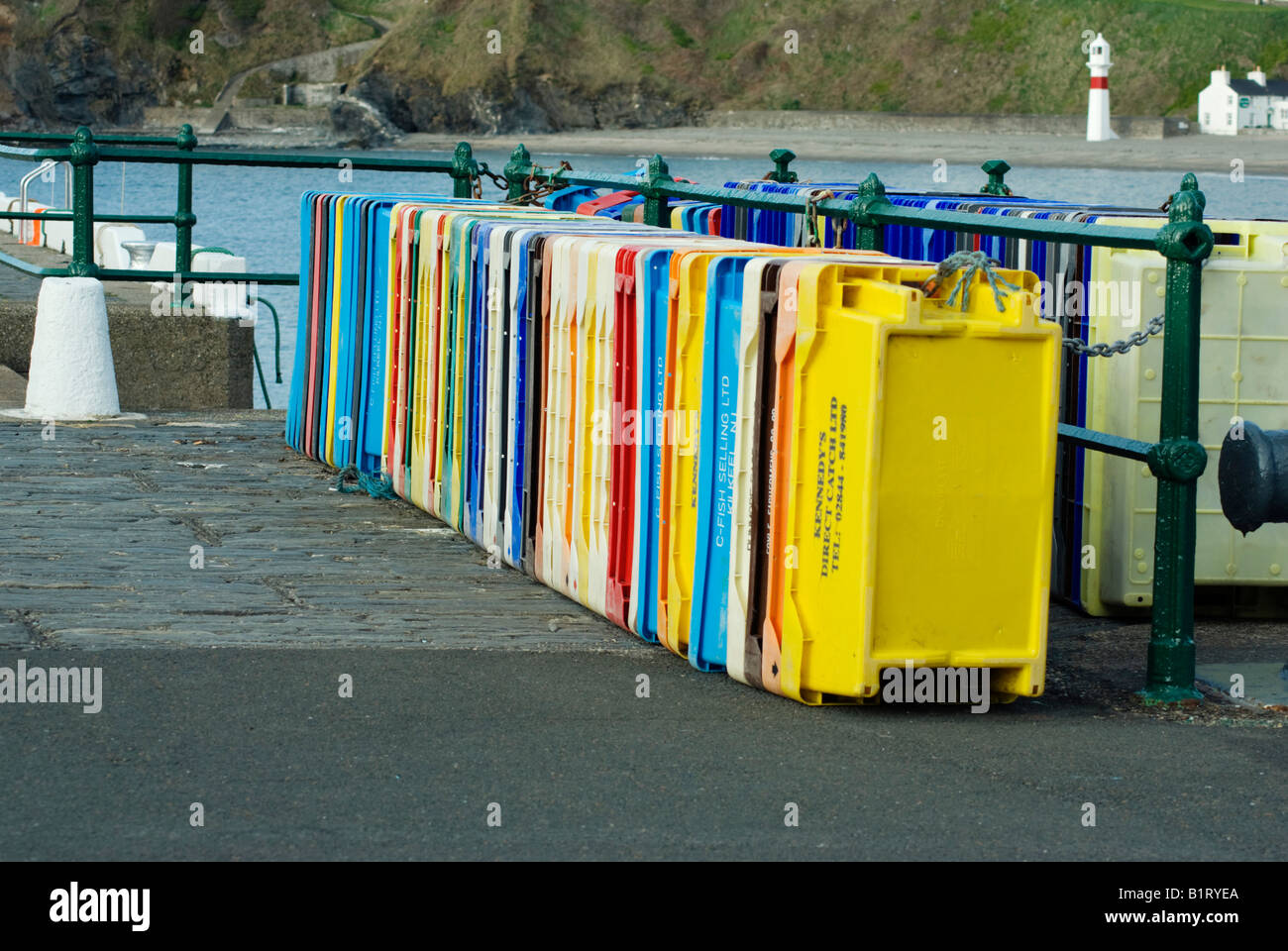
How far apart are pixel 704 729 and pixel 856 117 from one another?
166 metres

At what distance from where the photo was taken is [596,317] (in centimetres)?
668

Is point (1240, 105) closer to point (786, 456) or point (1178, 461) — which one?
point (1178, 461)

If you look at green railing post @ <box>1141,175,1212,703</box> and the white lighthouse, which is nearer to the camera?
green railing post @ <box>1141,175,1212,703</box>

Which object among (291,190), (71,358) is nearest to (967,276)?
(71,358)

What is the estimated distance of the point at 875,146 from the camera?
15112 centimetres

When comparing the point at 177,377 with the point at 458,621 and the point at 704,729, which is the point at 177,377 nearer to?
the point at 458,621

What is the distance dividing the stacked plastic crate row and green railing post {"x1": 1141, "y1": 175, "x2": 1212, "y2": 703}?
0.39 metres

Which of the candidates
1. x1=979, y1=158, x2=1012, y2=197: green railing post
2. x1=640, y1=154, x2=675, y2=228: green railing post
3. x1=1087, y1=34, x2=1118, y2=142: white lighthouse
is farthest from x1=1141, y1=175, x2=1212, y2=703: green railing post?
x1=1087, y1=34, x2=1118, y2=142: white lighthouse

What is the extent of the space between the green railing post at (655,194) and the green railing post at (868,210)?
88.6 inches

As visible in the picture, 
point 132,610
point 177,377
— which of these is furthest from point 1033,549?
point 177,377

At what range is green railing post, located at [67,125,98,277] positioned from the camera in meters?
11.4

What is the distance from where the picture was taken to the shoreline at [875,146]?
125 m
